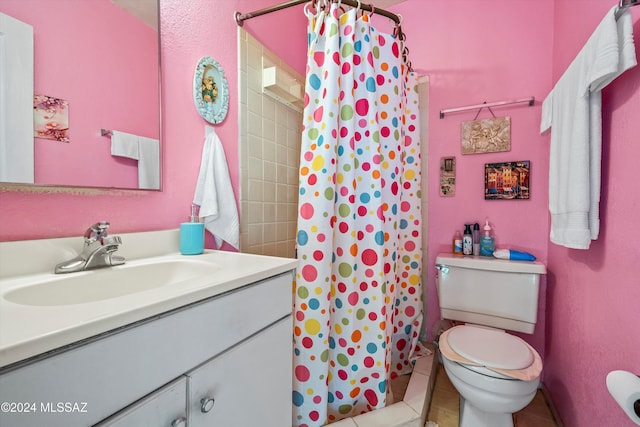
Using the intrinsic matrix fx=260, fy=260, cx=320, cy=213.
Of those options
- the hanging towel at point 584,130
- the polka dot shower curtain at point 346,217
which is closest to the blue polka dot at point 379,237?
the polka dot shower curtain at point 346,217

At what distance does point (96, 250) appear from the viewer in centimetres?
74

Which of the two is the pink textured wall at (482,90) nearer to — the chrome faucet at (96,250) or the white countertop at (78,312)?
the white countertop at (78,312)

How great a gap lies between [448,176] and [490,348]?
1077mm

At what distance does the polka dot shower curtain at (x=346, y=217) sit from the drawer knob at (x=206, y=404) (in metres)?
0.51

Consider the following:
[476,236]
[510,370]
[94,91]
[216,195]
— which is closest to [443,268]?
[476,236]

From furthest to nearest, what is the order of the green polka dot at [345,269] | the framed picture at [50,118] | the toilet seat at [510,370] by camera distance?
1. the green polka dot at [345,269]
2. the toilet seat at [510,370]
3. the framed picture at [50,118]

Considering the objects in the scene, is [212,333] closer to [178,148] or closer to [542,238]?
[178,148]

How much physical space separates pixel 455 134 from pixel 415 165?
42 centimetres

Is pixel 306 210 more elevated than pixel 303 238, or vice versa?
pixel 306 210

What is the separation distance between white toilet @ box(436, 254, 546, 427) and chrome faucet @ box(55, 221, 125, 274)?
138cm

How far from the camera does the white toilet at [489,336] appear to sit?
3.45ft

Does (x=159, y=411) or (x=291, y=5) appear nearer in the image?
(x=159, y=411)

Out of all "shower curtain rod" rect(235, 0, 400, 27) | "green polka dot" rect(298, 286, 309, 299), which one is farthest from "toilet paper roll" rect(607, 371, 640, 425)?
"shower curtain rod" rect(235, 0, 400, 27)

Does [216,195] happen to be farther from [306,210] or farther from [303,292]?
[303,292]
